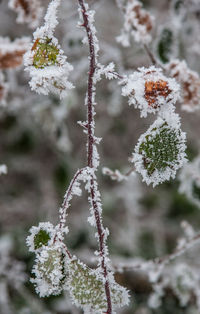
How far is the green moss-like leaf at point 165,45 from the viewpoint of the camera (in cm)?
134

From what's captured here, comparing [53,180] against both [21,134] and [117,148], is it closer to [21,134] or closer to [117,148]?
[21,134]

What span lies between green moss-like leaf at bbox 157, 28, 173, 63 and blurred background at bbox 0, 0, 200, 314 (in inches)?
7.6

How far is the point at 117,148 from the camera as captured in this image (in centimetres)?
270

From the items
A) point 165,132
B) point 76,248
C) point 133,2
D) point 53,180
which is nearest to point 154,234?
point 76,248

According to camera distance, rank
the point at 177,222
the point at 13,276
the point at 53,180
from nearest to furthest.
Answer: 1. the point at 13,276
2. the point at 53,180
3. the point at 177,222

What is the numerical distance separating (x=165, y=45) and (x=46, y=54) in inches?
28.2

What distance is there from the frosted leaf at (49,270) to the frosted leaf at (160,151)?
21cm

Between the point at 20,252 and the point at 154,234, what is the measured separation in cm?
80

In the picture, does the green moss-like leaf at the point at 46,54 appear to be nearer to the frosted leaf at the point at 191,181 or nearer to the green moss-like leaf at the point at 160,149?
the green moss-like leaf at the point at 160,149

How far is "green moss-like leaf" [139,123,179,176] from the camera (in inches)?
29.2

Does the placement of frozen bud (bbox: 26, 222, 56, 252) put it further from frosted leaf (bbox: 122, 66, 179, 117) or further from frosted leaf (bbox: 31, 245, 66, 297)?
frosted leaf (bbox: 122, 66, 179, 117)

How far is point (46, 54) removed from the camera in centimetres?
74

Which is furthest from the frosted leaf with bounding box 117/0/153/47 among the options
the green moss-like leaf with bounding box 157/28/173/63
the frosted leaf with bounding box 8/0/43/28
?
the frosted leaf with bounding box 8/0/43/28

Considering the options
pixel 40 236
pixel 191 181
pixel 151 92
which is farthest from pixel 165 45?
pixel 40 236
